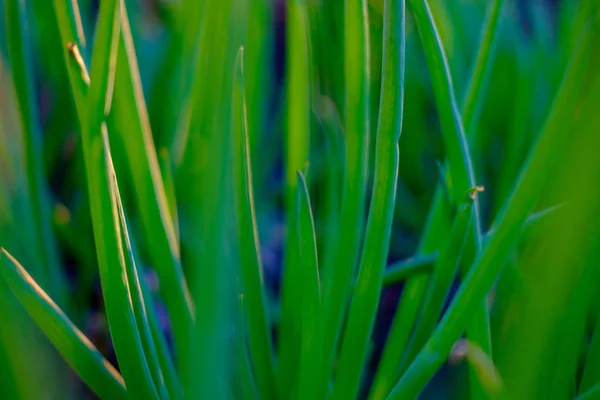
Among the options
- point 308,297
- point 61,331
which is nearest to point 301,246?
point 308,297

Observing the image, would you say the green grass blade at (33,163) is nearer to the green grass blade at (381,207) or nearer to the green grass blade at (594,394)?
the green grass blade at (381,207)

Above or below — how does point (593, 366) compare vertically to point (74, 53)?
below

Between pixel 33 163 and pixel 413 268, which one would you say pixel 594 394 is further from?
pixel 33 163

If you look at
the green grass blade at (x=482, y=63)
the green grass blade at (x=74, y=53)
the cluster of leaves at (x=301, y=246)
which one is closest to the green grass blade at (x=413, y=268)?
the cluster of leaves at (x=301, y=246)

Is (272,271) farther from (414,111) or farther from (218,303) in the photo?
(218,303)

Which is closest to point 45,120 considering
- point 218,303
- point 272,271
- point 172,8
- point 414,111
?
point 172,8

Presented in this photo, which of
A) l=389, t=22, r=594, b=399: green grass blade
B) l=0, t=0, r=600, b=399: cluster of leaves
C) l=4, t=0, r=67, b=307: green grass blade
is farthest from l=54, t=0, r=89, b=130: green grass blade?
l=389, t=22, r=594, b=399: green grass blade
